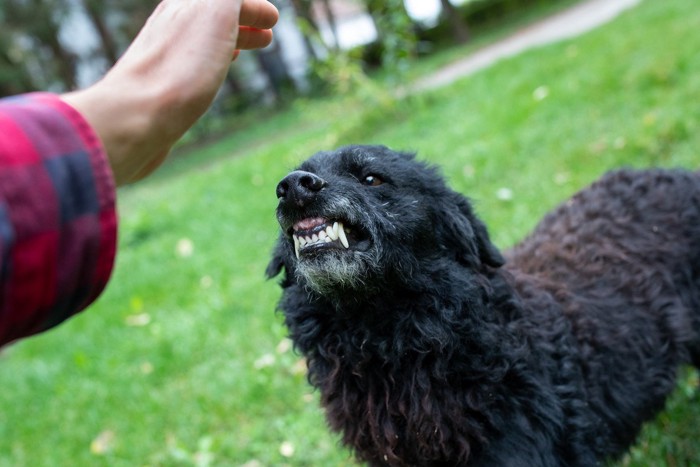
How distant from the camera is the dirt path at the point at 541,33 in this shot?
16.6 metres

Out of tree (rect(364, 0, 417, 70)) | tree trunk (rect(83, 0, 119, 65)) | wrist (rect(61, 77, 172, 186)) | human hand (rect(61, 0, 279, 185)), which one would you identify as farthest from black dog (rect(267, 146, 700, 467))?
tree trunk (rect(83, 0, 119, 65))

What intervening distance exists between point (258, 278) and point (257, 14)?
16.3ft

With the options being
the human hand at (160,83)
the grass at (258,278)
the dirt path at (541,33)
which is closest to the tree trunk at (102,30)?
the dirt path at (541,33)

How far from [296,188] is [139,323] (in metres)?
4.86

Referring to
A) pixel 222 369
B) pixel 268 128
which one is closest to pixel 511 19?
pixel 268 128

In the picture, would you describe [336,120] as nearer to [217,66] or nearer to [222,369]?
[222,369]

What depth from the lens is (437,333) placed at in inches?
90.2

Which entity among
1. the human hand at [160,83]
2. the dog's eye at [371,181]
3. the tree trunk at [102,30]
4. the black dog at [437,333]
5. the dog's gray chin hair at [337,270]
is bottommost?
the tree trunk at [102,30]

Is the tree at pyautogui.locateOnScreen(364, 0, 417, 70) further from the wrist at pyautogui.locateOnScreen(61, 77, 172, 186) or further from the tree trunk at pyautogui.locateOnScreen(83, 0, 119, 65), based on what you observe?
the tree trunk at pyautogui.locateOnScreen(83, 0, 119, 65)

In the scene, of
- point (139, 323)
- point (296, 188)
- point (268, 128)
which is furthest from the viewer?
point (268, 128)

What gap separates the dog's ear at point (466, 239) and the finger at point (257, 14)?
3.78 feet

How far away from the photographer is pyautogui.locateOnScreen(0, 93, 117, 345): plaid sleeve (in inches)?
34.8

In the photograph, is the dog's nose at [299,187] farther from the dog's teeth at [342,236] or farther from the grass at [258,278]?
the grass at [258,278]

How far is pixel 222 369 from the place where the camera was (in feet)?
16.3
